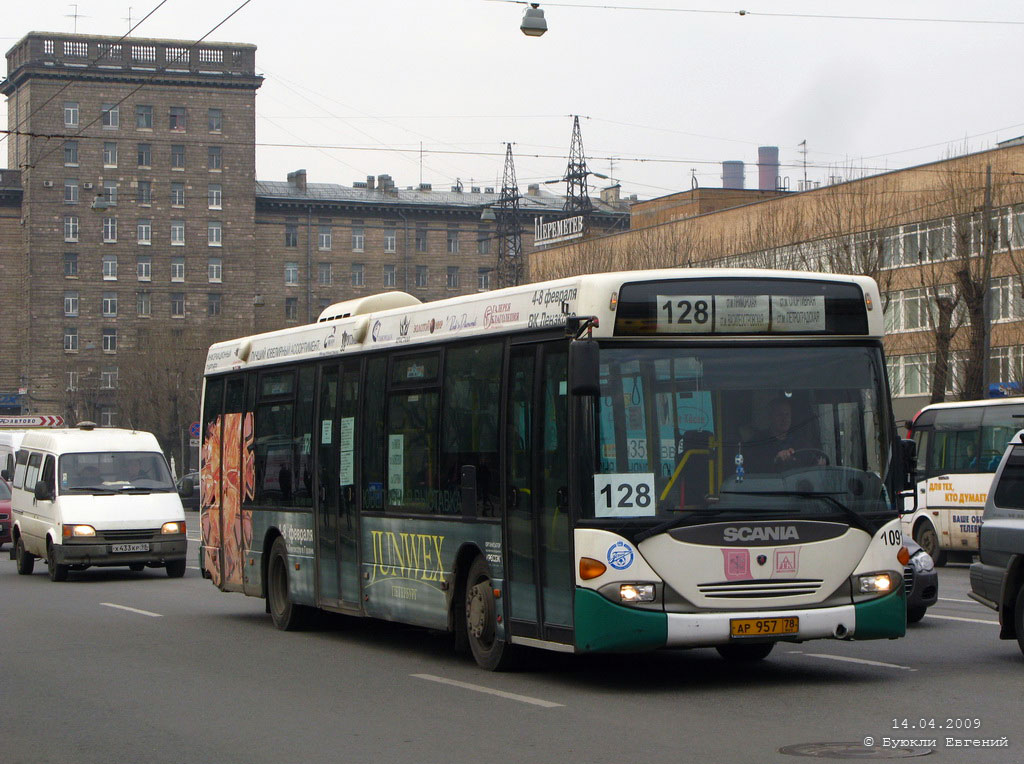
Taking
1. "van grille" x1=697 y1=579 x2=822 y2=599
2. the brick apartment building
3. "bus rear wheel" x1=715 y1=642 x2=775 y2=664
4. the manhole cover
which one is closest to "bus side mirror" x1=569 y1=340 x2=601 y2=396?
"van grille" x1=697 y1=579 x2=822 y2=599

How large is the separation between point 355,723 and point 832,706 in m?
2.79

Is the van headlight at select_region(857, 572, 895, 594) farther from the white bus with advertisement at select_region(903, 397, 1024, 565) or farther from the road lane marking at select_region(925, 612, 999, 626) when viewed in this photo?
the white bus with advertisement at select_region(903, 397, 1024, 565)

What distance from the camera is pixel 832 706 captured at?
31.5 feet

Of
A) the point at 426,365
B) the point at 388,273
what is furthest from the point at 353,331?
the point at 388,273

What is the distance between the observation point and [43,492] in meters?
24.8

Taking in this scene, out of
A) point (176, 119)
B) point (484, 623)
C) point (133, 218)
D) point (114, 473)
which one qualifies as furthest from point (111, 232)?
point (484, 623)

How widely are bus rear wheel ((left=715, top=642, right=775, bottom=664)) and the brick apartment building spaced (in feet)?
302

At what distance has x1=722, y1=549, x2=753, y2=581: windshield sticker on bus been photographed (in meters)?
10.2

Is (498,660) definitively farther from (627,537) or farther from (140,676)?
(140,676)

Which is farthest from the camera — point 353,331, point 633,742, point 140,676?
point 353,331

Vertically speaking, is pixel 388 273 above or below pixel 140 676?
above

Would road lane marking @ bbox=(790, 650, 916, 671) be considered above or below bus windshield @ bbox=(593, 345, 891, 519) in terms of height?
below

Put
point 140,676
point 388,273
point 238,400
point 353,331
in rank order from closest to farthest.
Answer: point 140,676 → point 353,331 → point 238,400 → point 388,273

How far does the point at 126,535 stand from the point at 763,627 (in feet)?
50.5
